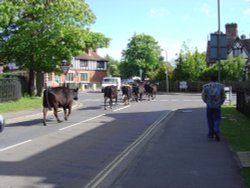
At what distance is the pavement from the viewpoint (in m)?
8.37

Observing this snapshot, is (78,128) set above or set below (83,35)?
below

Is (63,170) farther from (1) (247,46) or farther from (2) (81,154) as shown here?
(1) (247,46)

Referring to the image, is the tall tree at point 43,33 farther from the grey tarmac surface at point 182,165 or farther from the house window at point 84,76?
the house window at point 84,76

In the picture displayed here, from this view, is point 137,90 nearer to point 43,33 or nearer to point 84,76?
point 43,33

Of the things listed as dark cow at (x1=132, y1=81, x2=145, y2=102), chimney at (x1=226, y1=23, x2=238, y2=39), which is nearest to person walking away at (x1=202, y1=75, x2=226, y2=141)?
dark cow at (x1=132, y1=81, x2=145, y2=102)

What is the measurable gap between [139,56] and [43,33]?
243ft

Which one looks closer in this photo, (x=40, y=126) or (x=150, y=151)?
(x=150, y=151)

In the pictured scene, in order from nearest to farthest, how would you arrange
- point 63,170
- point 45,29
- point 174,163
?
point 63,170 → point 174,163 → point 45,29

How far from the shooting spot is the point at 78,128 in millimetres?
17953

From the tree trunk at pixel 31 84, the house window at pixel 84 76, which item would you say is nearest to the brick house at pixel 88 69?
the house window at pixel 84 76

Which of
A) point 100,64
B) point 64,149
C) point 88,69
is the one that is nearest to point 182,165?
point 64,149

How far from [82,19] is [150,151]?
94.4 feet

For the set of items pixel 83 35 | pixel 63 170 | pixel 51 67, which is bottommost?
pixel 63 170

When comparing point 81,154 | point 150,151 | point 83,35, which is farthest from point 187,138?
point 83,35
